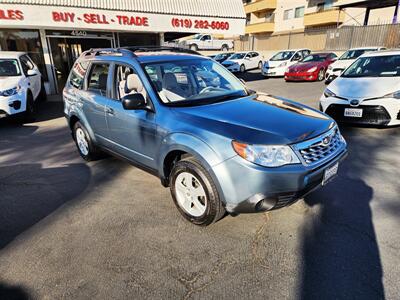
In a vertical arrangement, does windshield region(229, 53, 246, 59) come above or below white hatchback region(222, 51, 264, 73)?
above

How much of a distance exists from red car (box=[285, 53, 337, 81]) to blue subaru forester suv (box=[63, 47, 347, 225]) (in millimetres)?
11572

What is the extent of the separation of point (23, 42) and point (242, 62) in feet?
45.4

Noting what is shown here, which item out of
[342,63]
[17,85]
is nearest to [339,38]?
[342,63]

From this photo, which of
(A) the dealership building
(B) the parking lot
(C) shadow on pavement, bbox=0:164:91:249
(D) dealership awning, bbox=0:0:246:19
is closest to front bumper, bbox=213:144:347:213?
(B) the parking lot

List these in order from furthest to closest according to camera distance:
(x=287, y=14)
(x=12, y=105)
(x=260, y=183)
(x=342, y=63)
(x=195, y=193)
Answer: (x=287, y=14) → (x=342, y=63) → (x=12, y=105) → (x=195, y=193) → (x=260, y=183)

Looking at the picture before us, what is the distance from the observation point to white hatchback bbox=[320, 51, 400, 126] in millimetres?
5578

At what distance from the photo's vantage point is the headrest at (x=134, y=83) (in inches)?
143

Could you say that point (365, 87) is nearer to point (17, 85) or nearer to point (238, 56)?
point (17, 85)

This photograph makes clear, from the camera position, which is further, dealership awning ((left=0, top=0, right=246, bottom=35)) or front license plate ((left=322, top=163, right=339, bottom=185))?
dealership awning ((left=0, top=0, right=246, bottom=35))

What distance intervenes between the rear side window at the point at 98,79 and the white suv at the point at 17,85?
4073mm

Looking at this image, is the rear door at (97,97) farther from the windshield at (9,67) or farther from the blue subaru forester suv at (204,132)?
the windshield at (9,67)

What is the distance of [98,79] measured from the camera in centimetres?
431

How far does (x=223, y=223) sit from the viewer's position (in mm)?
3178

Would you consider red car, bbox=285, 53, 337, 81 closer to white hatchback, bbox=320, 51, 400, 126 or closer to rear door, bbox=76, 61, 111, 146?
white hatchback, bbox=320, 51, 400, 126
